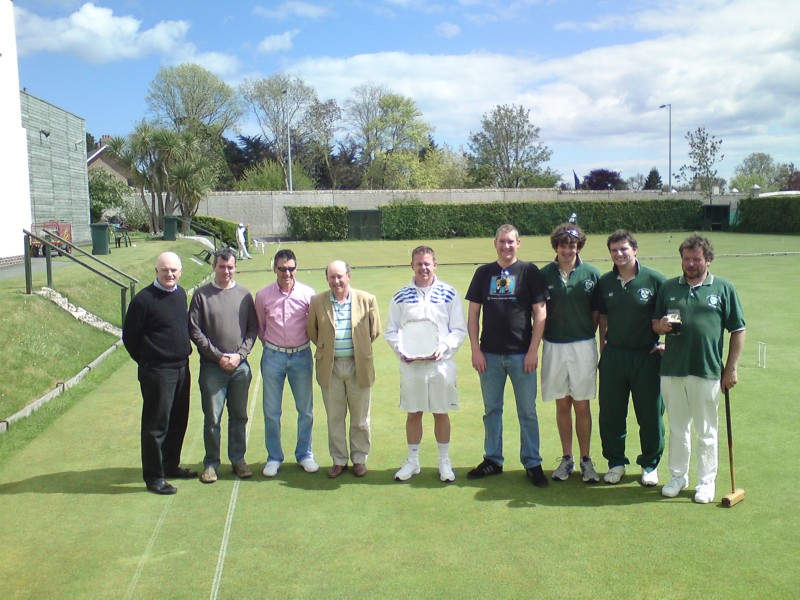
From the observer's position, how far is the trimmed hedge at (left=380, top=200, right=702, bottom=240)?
50.5 meters

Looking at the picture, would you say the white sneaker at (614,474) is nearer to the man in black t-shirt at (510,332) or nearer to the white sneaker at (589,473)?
the white sneaker at (589,473)

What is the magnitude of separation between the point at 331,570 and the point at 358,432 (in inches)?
71.8

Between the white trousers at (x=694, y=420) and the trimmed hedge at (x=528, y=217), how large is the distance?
44.9 meters

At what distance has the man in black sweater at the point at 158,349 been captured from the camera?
588cm

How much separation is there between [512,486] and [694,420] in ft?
4.68

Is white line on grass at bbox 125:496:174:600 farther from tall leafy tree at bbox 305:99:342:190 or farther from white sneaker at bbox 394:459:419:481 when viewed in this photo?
tall leafy tree at bbox 305:99:342:190

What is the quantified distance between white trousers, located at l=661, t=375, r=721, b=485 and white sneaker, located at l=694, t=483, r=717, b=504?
1.1 inches

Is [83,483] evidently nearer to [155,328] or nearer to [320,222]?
[155,328]

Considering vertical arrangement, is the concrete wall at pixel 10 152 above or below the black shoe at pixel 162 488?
above

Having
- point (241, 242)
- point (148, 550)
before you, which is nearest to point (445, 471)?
point (148, 550)

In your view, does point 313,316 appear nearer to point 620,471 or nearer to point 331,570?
point 331,570

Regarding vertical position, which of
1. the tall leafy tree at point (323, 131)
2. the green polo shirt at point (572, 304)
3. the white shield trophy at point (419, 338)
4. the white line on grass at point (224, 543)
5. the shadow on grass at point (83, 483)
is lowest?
the shadow on grass at point (83, 483)

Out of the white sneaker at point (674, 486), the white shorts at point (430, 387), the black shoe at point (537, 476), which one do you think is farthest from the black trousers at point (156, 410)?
the white sneaker at point (674, 486)

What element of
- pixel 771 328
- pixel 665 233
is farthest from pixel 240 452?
pixel 665 233
